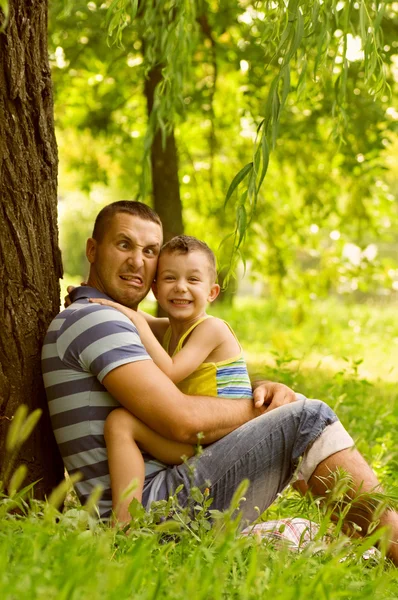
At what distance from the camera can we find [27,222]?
2959mm

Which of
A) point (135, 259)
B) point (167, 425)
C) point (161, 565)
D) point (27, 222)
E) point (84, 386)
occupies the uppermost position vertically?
point (27, 222)

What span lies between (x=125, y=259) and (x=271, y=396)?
750 millimetres

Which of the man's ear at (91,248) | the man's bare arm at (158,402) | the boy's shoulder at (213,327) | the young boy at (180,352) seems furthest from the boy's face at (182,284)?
the man's bare arm at (158,402)

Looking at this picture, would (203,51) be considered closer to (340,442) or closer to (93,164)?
(93,164)

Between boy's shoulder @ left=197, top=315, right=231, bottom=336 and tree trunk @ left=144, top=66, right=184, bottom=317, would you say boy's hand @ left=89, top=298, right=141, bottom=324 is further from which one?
tree trunk @ left=144, top=66, right=184, bottom=317

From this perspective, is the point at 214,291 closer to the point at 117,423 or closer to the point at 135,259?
the point at 135,259

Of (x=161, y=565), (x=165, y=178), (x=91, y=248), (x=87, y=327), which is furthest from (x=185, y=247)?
(x=165, y=178)

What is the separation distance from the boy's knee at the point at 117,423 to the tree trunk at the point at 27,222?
1.13 feet

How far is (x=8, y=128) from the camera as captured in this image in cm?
286

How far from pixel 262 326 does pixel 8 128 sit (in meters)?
9.80

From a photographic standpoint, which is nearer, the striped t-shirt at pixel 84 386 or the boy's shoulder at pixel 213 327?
the striped t-shirt at pixel 84 386

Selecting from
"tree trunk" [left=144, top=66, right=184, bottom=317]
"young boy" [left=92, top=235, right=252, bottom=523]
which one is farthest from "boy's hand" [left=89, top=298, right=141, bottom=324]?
"tree trunk" [left=144, top=66, right=184, bottom=317]

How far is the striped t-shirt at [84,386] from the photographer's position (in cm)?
283

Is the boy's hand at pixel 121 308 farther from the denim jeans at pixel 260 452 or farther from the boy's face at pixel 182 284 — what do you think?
the denim jeans at pixel 260 452
